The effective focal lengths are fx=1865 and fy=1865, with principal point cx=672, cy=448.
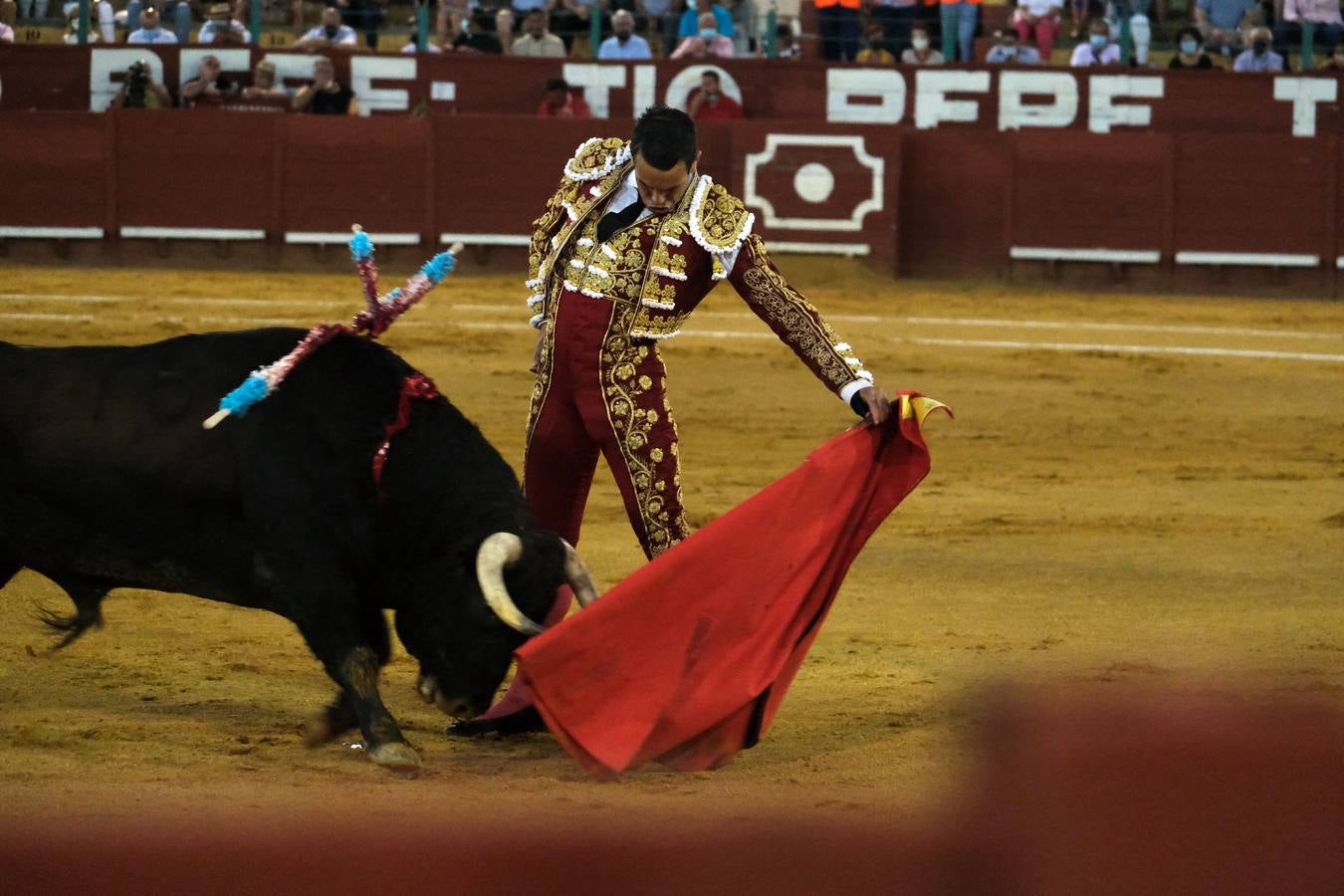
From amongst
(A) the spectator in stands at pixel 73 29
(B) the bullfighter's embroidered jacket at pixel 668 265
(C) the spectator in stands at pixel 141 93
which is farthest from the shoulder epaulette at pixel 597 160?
(A) the spectator in stands at pixel 73 29

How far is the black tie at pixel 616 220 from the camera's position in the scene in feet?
11.8

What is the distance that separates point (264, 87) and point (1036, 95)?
5.34m

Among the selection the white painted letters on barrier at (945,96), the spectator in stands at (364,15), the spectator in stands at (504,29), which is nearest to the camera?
the white painted letters on barrier at (945,96)

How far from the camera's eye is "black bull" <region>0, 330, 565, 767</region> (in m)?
3.47

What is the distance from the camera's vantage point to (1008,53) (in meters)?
13.1

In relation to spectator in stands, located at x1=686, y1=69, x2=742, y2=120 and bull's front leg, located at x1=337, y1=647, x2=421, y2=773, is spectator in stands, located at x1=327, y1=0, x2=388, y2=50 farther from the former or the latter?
bull's front leg, located at x1=337, y1=647, x2=421, y2=773

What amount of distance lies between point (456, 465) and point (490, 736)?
61cm

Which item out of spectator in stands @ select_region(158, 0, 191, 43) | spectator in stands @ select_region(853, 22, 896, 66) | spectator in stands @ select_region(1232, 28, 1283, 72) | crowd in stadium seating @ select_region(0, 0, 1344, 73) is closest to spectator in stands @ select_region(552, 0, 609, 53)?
crowd in stadium seating @ select_region(0, 0, 1344, 73)

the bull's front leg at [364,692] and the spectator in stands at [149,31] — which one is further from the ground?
the spectator in stands at [149,31]

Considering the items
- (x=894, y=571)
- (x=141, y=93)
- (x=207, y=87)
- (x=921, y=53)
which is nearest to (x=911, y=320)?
(x=921, y=53)

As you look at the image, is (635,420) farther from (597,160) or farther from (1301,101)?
(1301,101)

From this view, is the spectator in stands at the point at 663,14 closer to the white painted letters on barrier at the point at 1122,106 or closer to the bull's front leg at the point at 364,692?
the white painted letters on barrier at the point at 1122,106

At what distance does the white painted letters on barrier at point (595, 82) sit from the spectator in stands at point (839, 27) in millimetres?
1599

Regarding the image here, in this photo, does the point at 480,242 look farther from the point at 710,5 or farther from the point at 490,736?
the point at 490,736
